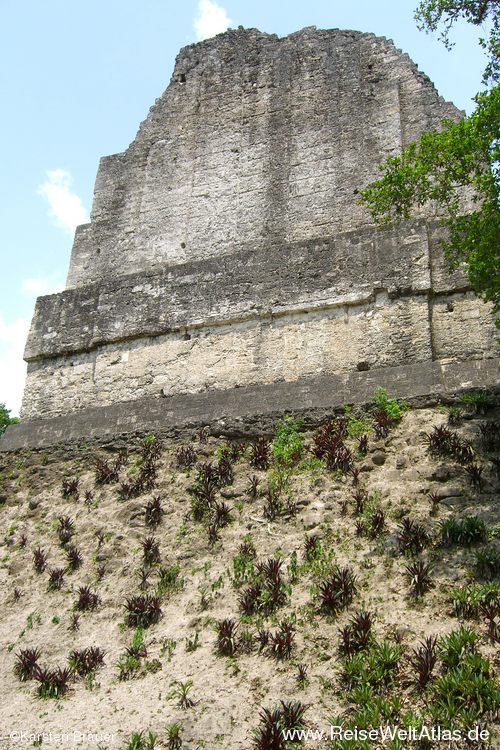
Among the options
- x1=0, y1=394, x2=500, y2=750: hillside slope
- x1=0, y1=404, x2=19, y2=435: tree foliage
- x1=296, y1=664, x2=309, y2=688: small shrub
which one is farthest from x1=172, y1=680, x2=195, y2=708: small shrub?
x1=0, y1=404, x2=19, y2=435: tree foliage

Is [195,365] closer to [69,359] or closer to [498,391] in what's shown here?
[69,359]

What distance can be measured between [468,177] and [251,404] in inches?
Answer: 149

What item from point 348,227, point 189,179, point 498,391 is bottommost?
point 498,391

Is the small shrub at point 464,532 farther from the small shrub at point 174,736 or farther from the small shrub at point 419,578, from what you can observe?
the small shrub at point 174,736

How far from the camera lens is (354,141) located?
1166cm

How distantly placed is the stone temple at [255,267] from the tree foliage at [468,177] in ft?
2.42

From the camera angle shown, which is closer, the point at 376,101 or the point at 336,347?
the point at 336,347

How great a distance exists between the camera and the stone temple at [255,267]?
9375 millimetres

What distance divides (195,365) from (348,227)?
10.3 feet

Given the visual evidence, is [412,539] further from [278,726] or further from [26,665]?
[26,665]

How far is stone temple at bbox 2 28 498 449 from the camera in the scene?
9.38 meters

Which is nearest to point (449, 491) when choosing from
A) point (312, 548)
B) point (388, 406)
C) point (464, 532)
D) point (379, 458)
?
point (464, 532)

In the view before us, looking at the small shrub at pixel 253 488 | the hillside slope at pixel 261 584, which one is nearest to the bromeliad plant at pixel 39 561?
the hillside slope at pixel 261 584

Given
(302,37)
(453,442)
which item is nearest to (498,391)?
(453,442)
